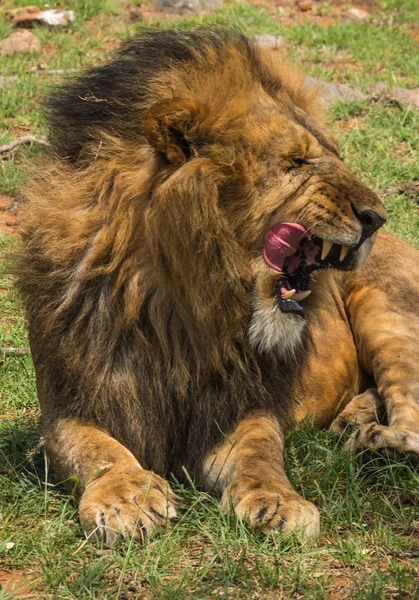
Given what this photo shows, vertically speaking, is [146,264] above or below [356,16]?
above

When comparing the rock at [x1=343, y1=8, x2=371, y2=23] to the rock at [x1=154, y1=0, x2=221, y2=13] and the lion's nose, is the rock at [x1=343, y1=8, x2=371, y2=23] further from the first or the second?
the lion's nose

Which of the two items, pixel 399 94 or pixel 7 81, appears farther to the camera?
pixel 7 81

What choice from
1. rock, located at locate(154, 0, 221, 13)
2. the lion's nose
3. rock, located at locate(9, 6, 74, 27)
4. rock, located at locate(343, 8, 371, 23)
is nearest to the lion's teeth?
the lion's nose

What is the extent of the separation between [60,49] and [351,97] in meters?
2.73

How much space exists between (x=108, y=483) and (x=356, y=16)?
866cm

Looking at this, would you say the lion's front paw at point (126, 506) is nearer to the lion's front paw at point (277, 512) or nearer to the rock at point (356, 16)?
the lion's front paw at point (277, 512)

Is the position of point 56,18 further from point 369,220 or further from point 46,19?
point 369,220

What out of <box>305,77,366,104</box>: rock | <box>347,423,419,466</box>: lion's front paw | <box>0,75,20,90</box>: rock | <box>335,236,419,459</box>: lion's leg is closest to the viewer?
<box>347,423,419,466</box>: lion's front paw

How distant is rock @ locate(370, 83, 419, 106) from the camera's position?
8.12 meters

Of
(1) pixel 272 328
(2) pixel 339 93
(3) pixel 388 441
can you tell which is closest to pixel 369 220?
(1) pixel 272 328

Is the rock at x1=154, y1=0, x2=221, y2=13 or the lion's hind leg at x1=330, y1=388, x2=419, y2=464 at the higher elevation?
the lion's hind leg at x1=330, y1=388, x2=419, y2=464

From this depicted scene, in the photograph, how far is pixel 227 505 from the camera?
3197 millimetres

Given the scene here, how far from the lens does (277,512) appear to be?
120 inches

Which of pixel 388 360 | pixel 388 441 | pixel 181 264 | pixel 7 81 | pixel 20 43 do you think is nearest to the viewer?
pixel 181 264
